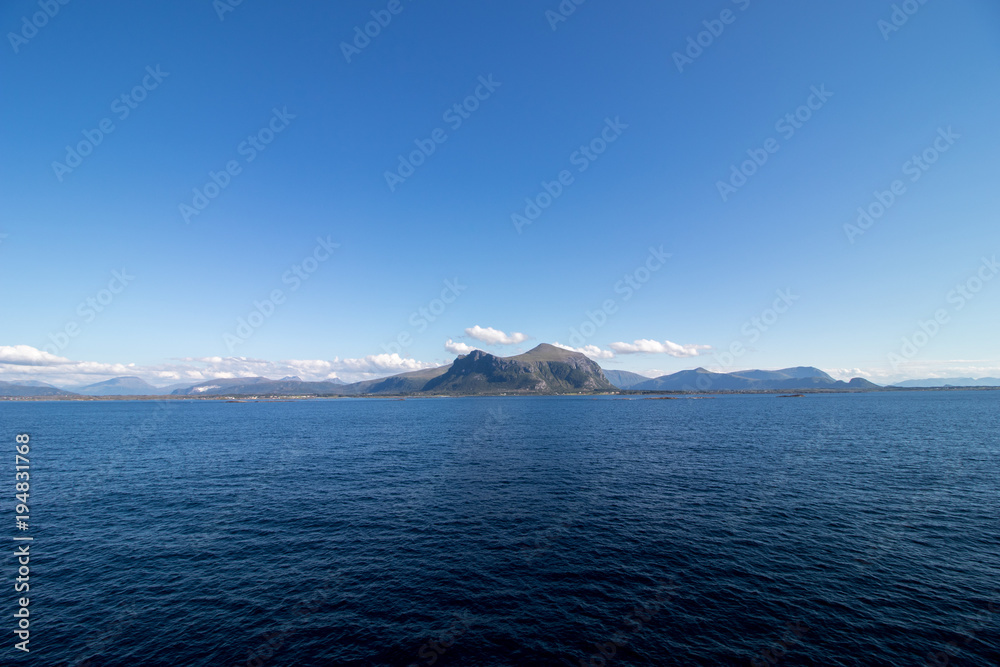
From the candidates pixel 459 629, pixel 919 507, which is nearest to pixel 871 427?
pixel 919 507

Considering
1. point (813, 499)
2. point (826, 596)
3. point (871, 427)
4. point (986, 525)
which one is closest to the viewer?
point (826, 596)

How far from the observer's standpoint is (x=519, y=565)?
40.4 meters

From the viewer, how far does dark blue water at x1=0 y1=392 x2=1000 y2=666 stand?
28.9m

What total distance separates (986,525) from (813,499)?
16.7 m

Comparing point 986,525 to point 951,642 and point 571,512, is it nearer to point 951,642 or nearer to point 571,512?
point 951,642

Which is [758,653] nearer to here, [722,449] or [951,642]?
[951,642]

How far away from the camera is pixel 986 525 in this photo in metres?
47.2

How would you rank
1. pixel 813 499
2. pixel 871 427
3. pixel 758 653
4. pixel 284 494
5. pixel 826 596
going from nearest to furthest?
pixel 758 653 → pixel 826 596 → pixel 813 499 → pixel 284 494 → pixel 871 427

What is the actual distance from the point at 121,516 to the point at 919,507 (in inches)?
4455

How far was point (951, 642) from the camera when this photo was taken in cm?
2836

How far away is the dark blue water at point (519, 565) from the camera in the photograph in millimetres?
28922

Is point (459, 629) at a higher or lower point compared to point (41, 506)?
lower

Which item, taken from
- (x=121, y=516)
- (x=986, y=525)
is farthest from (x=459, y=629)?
(x=986, y=525)

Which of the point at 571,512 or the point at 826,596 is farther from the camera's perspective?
the point at 571,512
